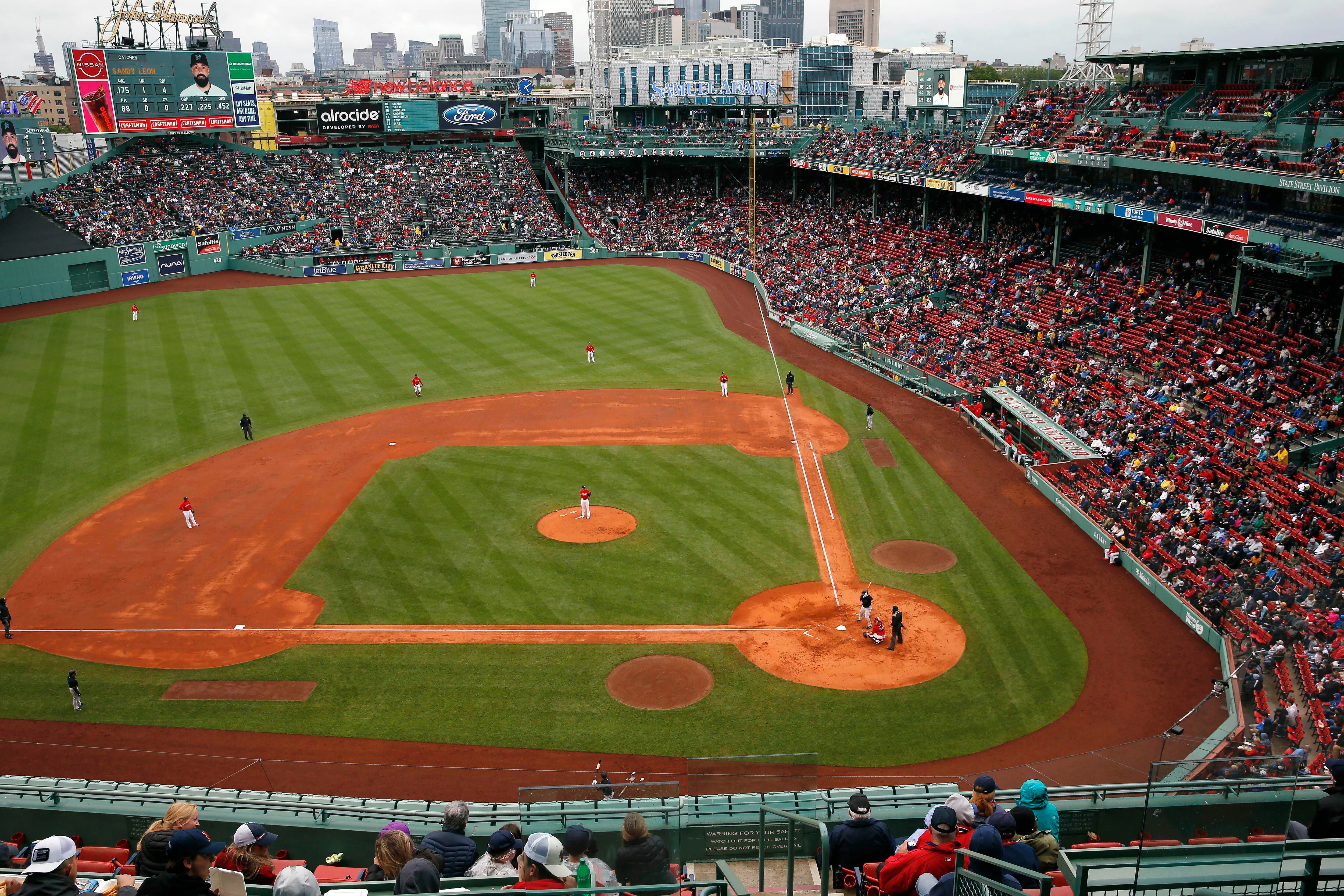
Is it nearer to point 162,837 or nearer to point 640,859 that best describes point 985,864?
point 640,859

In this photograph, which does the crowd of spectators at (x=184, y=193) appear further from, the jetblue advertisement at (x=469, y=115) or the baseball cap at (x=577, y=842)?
the baseball cap at (x=577, y=842)

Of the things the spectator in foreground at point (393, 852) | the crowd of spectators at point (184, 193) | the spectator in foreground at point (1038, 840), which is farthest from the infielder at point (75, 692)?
the crowd of spectators at point (184, 193)

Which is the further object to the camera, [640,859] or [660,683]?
[660,683]

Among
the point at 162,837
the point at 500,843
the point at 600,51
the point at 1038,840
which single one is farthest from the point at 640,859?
the point at 600,51

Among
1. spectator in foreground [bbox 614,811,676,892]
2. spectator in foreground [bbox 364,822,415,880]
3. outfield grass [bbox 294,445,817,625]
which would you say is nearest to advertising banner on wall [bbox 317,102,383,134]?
outfield grass [bbox 294,445,817,625]

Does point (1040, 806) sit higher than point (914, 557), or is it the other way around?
point (1040, 806)

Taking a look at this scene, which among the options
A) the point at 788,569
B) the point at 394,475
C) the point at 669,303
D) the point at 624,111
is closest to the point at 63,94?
the point at 624,111
